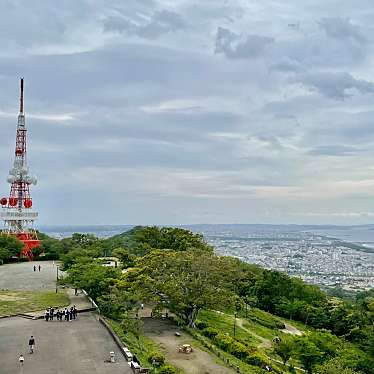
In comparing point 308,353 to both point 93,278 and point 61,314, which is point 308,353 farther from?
point 93,278

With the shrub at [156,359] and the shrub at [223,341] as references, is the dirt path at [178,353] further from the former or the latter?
the shrub at [223,341]

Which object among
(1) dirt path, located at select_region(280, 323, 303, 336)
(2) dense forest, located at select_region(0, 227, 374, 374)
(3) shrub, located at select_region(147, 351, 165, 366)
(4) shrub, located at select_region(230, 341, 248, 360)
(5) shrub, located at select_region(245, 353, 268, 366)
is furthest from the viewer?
(1) dirt path, located at select_region(280, 323, 303, 336)

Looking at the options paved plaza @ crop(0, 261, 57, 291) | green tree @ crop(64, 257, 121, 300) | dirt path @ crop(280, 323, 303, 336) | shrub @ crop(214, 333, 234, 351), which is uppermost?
green tree @ crop(64, 257, 121, 300)

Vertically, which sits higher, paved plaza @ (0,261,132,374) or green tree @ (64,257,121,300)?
green tree @ (64,257,121,300)

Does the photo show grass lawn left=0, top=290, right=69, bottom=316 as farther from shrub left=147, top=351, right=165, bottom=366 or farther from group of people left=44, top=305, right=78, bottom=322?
shrub left=147, top=351, right=165, bottom=366

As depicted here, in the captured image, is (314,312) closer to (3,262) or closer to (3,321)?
(3,321)

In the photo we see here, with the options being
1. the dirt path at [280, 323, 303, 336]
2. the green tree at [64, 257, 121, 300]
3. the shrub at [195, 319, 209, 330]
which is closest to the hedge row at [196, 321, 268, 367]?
the shrub at [195, 319, 209, 330]

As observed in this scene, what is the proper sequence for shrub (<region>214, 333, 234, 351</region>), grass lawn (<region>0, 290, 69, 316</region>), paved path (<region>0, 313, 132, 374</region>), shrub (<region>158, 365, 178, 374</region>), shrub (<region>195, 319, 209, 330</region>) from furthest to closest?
shrub (<region>195, 319, 209, 330</region>), grass lawn (<region>0, 290, 69, 316</region>), shrub (<region>214, 333, 234, 351</region>), shrub (<region>158, 365, 178, 374</region>), paved path (<region>0, 313, 132, 374</region>)
